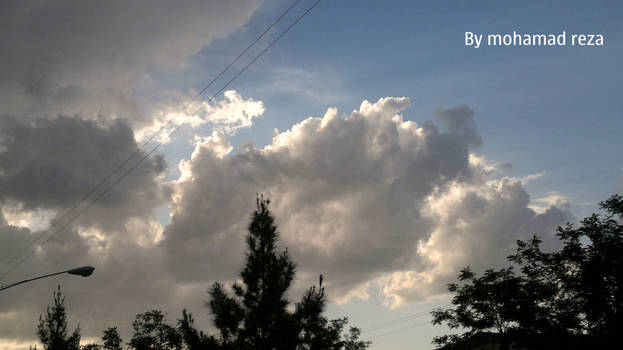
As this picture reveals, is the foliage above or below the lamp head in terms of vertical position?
below

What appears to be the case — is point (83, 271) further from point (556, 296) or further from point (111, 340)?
point (111, 340)

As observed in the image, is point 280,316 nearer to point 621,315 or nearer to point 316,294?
point 316,294

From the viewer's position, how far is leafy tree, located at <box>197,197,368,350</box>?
24.9m

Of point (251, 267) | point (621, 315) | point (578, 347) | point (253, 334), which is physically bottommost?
point (578, 347)

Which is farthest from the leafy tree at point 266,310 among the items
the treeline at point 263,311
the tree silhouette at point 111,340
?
the tree silhouette at point 111,340

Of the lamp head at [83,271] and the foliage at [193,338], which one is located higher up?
the lamp head at [83,271]

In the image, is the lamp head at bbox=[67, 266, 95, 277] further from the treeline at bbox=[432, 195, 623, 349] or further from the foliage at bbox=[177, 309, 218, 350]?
the treeline at bbox=[432, 195, 623, 349]

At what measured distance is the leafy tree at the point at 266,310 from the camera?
81.7 ft

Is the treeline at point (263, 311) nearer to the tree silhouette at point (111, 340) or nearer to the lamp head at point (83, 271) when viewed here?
the lamp head at point (83, 271)

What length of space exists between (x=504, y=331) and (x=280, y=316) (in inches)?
1229

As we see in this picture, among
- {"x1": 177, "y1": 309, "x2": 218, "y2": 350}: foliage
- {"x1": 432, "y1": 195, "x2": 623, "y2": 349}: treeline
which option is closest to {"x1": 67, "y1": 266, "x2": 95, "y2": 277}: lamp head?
{"x1": 177, "y1": 309, "x2": 218, "y2": 350}: foliage

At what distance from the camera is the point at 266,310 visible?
998 inches

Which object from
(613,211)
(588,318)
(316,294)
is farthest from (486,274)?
(316,294)

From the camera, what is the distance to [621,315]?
35844mm
